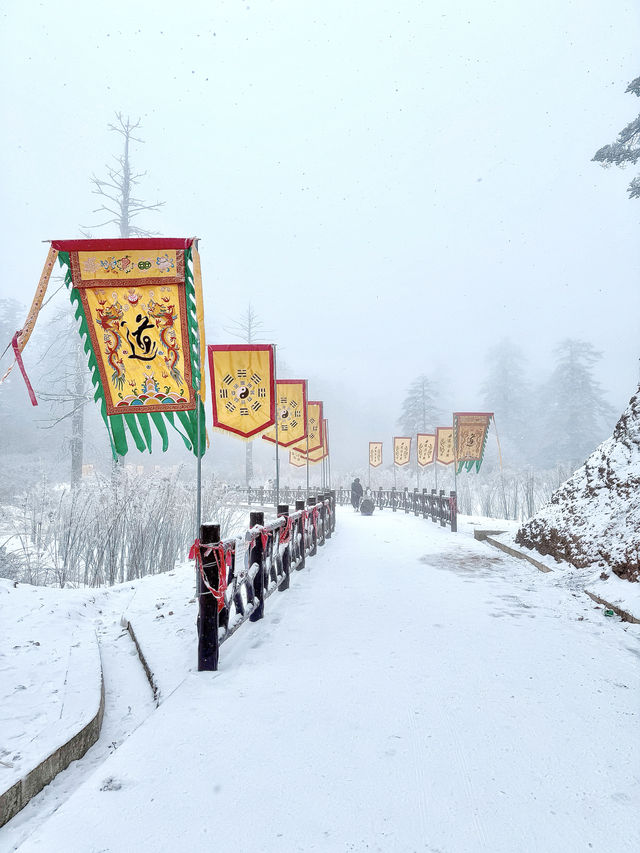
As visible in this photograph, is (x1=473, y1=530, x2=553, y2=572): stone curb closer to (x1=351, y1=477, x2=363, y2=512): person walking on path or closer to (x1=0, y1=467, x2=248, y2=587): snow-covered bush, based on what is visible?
(x1=0, y1=467, x2=248, y2=587): snow-covered bush

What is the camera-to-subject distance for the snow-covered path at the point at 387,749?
1771mm

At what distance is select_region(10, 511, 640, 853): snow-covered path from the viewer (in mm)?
1771

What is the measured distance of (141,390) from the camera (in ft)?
14.6

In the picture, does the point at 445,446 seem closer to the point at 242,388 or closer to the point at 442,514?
the point at 442,514

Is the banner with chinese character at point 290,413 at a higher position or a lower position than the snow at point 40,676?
higher

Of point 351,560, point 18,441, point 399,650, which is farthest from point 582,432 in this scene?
point 18,441

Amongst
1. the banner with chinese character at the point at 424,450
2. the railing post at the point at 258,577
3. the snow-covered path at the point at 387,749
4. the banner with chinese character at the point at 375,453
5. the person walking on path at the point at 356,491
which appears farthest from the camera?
the banner with chinese character at the point at 375,453

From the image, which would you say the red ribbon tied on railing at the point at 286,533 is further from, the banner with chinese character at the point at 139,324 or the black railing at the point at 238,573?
the banner with chinese character at the point at 139,324

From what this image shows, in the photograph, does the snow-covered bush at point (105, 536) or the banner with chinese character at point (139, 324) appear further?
the snow-covered bush at point (105, 536)

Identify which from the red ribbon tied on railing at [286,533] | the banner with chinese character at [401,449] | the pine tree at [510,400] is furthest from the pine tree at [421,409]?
the red ribbon tied on railing at [286,533]

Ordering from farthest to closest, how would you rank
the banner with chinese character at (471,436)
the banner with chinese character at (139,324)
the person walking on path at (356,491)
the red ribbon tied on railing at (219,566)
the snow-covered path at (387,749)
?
1. the person walking on path at (356,491)
2. the banner with chinese character at (471,436)
3. the banner with chinese character at (139,324)
4. the red ribbon tied on railing at (219,566)
5. the snow-covered path at (387,749)

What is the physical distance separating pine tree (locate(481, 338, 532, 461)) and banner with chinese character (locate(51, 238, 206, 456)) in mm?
51233

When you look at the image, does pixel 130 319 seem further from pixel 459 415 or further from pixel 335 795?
pixel 459 415

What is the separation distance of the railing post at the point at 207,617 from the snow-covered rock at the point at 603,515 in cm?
477
